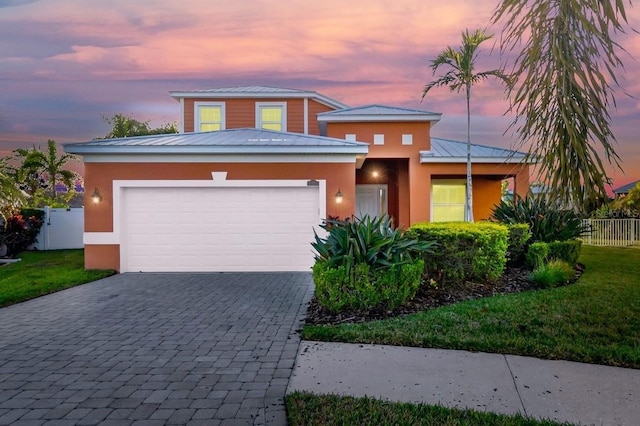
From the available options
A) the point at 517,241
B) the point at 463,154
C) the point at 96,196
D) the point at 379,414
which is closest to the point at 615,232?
the point at 463,154

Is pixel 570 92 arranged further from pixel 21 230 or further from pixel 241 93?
pixel 21 230

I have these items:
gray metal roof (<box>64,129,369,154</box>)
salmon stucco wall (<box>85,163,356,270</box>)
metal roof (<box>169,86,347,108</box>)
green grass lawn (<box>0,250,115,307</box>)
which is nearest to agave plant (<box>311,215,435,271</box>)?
salmon stucco wall (<box>85,163,356,270</box>)

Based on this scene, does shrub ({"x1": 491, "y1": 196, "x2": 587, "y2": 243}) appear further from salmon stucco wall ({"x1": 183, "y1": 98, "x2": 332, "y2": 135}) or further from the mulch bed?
salmon stucco wall ({"x1": 183, "y1": 98, "x2": 332, "y2": 135})

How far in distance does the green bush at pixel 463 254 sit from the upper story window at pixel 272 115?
35.7ft

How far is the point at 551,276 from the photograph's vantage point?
781 centimetres

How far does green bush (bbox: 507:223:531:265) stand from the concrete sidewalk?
5.53 metres

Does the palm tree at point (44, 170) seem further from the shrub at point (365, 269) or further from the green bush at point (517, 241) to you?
the green bush at point (517, 241)

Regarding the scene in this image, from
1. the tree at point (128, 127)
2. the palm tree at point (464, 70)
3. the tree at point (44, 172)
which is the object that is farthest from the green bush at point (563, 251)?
the tree at point (128, 127)

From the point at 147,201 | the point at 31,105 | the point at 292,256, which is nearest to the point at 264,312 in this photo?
the point at 292,256

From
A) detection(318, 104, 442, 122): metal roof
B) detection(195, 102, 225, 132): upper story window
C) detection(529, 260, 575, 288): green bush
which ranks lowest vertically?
detection(529, 260, 575, 288): green bush

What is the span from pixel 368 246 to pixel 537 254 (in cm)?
476

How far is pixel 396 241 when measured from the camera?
6.62 m

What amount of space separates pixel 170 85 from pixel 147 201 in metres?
9.05

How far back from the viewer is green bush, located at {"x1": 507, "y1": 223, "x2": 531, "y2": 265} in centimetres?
934
